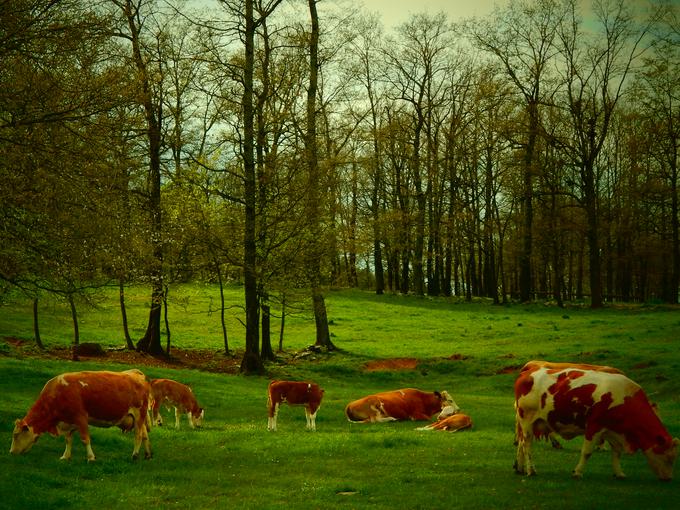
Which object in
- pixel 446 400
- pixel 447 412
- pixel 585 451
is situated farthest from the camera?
pixel 446 400

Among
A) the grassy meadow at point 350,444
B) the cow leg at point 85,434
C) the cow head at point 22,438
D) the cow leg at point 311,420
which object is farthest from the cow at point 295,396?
the cow head at point 22,438

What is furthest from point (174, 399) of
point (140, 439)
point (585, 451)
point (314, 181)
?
point (314, 181)

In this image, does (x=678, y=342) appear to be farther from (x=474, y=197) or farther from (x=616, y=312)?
(x=474, y=197)

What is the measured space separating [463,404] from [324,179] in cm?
1408

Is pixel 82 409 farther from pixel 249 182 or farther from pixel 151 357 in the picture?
pixel 151 357

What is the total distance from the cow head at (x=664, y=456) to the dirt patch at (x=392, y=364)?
2033cm

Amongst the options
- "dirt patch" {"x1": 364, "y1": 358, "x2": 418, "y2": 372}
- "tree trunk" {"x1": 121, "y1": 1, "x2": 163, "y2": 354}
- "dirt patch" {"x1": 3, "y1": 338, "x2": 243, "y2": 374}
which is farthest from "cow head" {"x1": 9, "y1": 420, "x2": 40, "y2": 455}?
"dirt patch" {"x1": 364, "y1": 358, "x2": 418, "y2": 372}

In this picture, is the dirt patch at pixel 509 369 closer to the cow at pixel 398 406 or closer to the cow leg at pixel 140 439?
the cow at pixel 398 406

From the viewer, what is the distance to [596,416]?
448 inches

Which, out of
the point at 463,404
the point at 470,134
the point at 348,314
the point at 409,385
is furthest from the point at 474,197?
the point at 463,404

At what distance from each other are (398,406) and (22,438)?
10641 mm

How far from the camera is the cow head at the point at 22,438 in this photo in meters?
12.6

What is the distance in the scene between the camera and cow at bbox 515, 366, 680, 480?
11.4 meters

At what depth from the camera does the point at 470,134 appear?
6159cm
